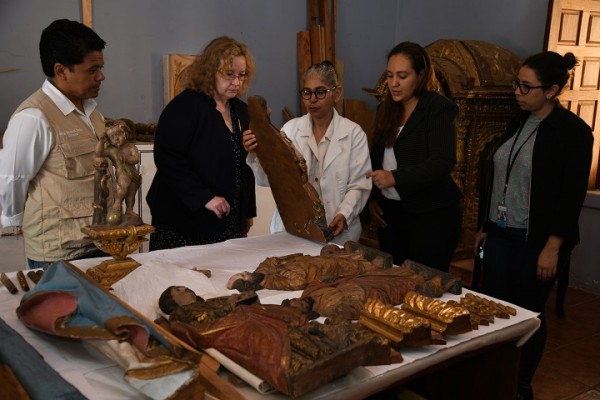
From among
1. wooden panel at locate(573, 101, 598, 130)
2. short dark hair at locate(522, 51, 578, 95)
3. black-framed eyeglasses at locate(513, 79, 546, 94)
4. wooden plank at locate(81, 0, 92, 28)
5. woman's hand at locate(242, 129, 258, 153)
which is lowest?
woman's hand at locate(242, 129, 258, 153)

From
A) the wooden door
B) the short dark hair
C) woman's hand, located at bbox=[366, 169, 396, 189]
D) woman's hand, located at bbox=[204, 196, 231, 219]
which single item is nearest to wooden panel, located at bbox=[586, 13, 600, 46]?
the wooden door

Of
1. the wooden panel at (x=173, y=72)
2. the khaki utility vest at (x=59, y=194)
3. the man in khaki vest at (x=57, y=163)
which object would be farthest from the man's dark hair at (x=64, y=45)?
the wooden panel at (x=173, y=72)

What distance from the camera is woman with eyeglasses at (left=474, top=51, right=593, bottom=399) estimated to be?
2.72 meters

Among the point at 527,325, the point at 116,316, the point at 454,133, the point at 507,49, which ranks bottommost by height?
the point at 527,325

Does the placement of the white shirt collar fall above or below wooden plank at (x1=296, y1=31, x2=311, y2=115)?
below

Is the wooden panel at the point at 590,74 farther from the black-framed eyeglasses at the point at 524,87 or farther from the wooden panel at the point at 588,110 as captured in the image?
the black-framed eyeglasses at the point at 524,87

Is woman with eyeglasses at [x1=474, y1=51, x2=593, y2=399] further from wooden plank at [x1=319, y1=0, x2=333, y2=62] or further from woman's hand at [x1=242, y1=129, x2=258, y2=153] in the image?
wooden plank at [x1=319, y1=0, x2=333, y2=62]

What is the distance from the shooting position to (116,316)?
1.58 m

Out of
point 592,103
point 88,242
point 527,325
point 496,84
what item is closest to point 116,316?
point 88,242

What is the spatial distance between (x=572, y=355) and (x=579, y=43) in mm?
2637

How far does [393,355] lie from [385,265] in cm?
77

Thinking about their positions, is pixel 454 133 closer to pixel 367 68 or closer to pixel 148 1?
pixel 148 1

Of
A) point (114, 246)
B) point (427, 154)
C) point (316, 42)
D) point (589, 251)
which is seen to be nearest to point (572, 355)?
point (589, 251)

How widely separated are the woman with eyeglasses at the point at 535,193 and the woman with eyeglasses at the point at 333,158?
27.4 inches
